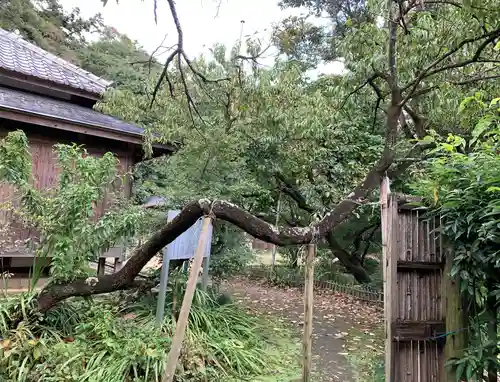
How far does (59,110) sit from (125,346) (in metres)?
5.01

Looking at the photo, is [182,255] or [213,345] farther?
[182,255]

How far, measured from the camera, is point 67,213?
433cm

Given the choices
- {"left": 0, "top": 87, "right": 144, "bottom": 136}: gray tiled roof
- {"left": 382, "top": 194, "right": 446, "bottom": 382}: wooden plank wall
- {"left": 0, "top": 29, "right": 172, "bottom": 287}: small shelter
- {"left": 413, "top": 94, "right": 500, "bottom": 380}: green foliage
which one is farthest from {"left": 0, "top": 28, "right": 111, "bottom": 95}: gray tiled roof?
{"left": 413, "top": 94, "right": 500, "bottom": 380}: green foliage

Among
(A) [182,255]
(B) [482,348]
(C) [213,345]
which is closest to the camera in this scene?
(B) [482,348]

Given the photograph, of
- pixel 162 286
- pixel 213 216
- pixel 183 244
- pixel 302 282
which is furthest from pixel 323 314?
pixel 213 216

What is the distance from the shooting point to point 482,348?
290 centimetres

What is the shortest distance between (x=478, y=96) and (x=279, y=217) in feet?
24.5

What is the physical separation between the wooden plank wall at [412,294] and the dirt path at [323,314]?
1.54 metres

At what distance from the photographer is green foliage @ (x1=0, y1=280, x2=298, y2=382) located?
374 cm

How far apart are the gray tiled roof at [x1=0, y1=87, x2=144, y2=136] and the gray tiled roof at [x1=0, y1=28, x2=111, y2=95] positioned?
463mm

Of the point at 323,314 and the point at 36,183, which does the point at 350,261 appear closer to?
the point at 323,314

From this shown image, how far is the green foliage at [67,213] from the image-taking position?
431cm

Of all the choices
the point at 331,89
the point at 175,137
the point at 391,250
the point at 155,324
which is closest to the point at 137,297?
the point at 155,324

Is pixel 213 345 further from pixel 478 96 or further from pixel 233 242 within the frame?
pixel 478 96
